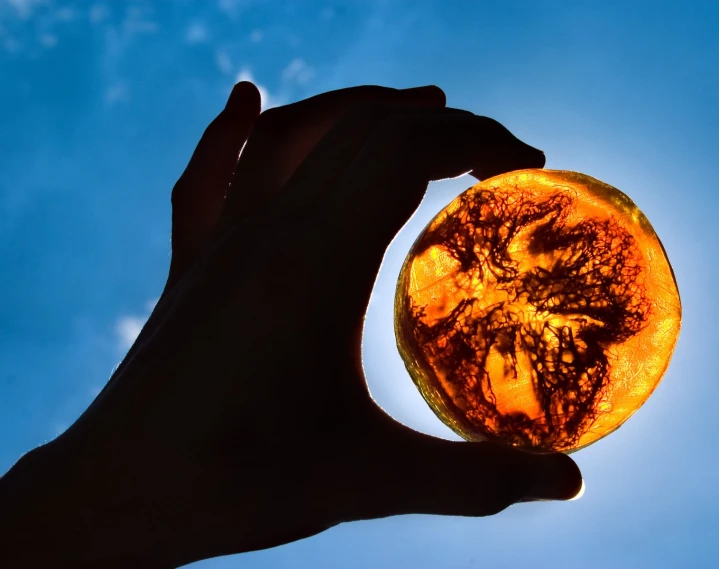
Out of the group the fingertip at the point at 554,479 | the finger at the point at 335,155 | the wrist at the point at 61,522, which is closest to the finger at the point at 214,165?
the finger at the point at 335,155

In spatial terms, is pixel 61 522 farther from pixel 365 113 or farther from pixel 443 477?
pixel 365 113

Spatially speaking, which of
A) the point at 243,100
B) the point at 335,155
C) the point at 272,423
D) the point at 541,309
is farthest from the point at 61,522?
the point at 243,100

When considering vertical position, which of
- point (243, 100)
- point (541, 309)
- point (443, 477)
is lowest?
point (443, 477)

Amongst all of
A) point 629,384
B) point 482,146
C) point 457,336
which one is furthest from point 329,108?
point 629,384

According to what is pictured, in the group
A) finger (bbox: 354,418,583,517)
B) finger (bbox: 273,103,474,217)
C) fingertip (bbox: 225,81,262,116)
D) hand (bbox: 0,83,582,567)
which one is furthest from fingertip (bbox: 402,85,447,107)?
finger (bbox: 354,418,583,517)

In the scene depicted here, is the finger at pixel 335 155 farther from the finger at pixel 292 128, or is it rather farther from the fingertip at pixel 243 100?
the fingertip at pixel 243 100

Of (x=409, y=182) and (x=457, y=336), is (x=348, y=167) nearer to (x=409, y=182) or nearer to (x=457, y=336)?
(x=409, y=182)
